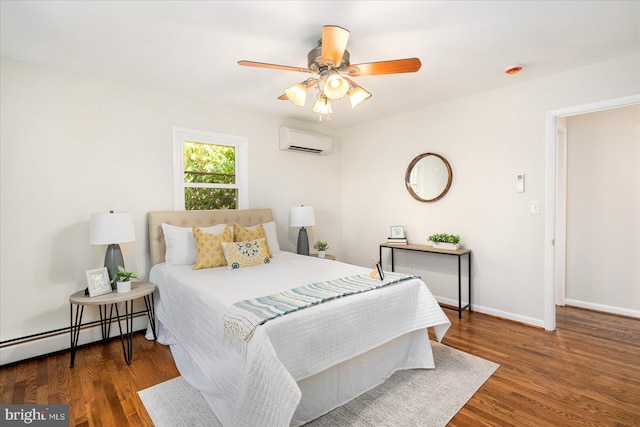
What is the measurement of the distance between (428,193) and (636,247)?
87.4 inches

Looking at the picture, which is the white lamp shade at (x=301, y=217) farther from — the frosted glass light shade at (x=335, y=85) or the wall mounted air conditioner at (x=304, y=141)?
the frosted glass light shade at (x=335, y=85)

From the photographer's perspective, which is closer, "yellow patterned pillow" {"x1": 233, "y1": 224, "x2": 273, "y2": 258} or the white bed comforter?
the white bed comforter

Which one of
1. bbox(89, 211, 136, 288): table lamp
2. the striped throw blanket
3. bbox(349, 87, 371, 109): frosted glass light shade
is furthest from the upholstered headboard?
bbox(349, 87, 371, 109): frosted glass light shade

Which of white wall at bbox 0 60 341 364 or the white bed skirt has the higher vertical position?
white wall at bbox 0 60 341 364

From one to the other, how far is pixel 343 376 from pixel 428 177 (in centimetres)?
281

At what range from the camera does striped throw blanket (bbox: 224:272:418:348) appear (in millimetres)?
1678

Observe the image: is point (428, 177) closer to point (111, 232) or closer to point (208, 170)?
point (208, 170)

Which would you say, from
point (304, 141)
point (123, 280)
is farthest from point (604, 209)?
point (123, 280)

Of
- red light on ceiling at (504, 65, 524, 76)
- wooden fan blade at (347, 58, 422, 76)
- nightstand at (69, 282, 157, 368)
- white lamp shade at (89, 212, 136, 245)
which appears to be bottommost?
nightstand at (69, 282, 157, 368)

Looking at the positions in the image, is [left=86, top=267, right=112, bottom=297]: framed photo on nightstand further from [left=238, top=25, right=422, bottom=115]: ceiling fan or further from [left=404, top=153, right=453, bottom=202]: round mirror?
[left=404, top=153, right=453, bottom=202]: round mirror

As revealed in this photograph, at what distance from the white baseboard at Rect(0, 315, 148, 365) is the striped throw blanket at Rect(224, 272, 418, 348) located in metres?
1.96

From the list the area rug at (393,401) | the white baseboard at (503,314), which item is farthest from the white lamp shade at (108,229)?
the white baseboard at (503,314)

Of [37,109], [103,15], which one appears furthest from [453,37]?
[37,109]

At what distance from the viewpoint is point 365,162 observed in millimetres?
4793
